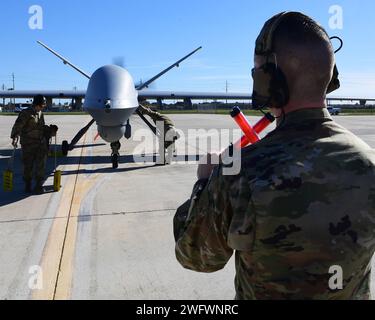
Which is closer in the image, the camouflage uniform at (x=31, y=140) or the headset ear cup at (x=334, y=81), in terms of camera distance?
the headset ear cup at (x=334, y=81)

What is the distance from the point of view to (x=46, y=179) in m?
9.55

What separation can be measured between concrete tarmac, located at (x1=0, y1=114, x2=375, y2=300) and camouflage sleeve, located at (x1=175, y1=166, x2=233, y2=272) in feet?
7.29

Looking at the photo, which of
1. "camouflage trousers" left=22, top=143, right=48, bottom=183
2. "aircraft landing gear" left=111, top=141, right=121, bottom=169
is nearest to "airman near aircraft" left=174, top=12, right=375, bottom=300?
"camouflage trousers" left=22, top=143, right=48, bottom=183

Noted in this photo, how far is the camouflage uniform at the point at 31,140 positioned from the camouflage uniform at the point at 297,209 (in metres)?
7.35

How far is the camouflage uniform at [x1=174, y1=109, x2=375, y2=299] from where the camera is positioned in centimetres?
132

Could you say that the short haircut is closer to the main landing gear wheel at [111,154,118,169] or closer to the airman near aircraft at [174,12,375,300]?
the airman near aircraft at [174,12,375,300]

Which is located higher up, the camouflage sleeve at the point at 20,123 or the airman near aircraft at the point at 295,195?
the airman near aircraft at the point at 295,195

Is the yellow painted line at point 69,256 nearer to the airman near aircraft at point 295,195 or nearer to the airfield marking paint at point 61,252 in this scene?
the airfield marking paint at point 61,252

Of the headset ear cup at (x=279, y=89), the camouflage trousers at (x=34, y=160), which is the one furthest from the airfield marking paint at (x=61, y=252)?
Answer: the headset ear cup at (x=279, y=89)

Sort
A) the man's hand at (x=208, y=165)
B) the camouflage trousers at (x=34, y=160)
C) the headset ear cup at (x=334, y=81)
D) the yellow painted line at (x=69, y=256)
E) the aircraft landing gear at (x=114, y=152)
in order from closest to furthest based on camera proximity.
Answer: the man's hand at (x=208, y=165), the headset ear cup at (x=334, y=81), the yellow painted line at (x=69, y=256), the camouflage trousers at (x=34, y=160), the aircraft landing gear at (x=114, y=152)

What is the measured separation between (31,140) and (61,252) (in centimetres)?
421

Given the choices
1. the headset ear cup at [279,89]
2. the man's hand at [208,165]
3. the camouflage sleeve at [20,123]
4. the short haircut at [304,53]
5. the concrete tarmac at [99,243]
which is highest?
the short haircut at [304,53]

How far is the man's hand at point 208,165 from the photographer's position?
155 cm

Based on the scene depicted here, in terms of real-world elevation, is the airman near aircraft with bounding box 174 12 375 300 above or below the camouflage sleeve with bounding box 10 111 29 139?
above
